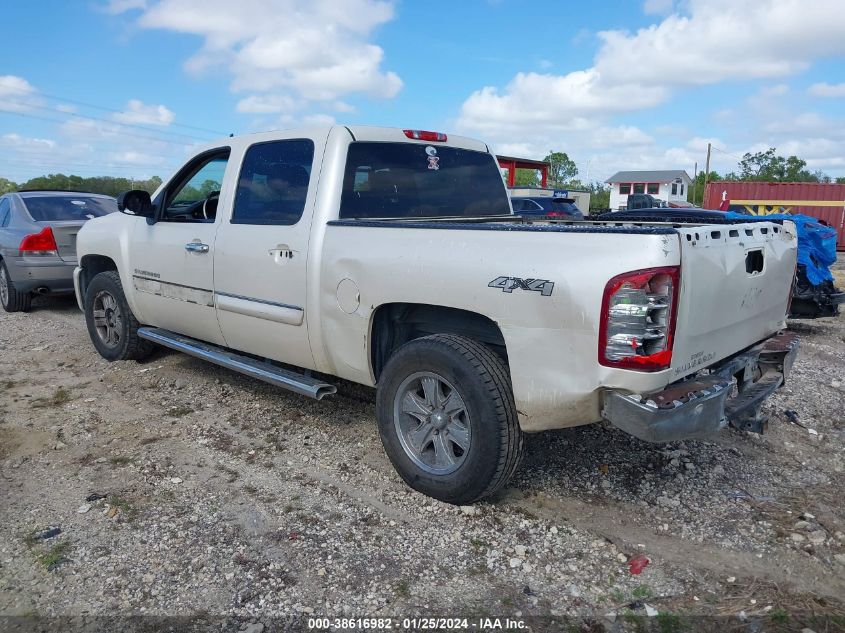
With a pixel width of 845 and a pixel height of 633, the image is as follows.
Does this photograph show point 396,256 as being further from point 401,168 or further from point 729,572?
point 729,572

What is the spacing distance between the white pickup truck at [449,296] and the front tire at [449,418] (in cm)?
1

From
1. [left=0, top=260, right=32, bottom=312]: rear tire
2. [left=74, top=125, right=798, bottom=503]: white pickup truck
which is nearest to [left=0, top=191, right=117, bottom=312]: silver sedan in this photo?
[left=0, top=260, right=32, bottom=312]: rear tire

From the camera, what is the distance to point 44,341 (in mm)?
7156

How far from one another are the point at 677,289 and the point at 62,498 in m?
3.30

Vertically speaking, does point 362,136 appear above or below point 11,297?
above

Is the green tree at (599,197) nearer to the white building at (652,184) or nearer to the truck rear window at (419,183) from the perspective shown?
the white building at (652,184)

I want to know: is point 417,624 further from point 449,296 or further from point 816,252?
point 816,252

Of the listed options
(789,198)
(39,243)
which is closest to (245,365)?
(39,243)

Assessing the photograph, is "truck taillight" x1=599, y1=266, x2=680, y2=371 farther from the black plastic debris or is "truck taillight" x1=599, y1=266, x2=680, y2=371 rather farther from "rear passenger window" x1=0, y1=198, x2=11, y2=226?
"rear passenger window" x1=0, y1=198, x2=11, y2=226

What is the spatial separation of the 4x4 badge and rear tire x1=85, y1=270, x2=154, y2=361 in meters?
3.94

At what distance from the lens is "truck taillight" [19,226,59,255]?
327 inches

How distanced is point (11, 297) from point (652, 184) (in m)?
72.6

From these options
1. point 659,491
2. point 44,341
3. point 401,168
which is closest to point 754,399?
point 659,491

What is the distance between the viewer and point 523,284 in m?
2.93
